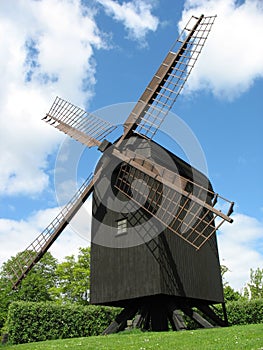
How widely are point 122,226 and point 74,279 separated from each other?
72.2 feet

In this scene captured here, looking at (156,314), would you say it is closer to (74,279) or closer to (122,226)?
(122,226)

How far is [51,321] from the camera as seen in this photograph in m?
20.0

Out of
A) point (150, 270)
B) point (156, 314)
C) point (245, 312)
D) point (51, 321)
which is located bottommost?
point (51, 321)


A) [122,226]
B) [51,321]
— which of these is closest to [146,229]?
[122,226]

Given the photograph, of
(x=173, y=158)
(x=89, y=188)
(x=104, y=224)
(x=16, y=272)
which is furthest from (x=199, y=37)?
(x=16, y=272)

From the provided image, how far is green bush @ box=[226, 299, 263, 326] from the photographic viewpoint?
20.5 m

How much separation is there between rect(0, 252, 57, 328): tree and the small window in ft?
75.7

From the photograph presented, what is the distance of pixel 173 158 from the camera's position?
16391 mm

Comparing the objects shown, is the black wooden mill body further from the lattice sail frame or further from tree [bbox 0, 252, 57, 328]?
tree [bbox 0, 252, 57, 328]

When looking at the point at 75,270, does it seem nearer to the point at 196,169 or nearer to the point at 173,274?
the point at 196,169

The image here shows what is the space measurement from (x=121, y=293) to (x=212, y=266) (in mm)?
4673

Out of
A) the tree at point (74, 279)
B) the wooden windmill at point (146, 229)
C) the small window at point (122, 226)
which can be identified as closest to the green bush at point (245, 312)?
the wooden windmill at point (146, 229)

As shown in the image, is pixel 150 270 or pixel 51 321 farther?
pixel 51 321

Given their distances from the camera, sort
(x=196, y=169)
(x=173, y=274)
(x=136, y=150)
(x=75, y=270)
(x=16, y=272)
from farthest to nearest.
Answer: (x=75, y=270), (x=196, y=169), (x=16, y=272), (x=136, y=150), (x=173, y=274)
